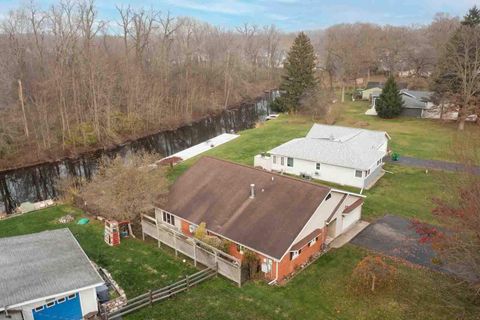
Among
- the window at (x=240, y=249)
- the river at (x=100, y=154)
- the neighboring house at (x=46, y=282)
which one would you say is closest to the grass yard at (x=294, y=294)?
the window at (x=240, y=249)

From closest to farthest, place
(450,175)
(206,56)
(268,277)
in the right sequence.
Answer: (268,277) < (450,175) < (206,56)

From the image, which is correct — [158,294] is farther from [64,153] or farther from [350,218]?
[64,153]

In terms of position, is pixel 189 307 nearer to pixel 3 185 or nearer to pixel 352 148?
pixel 352 148

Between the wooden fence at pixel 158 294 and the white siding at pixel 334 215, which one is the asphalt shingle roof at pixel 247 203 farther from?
the wooden fence at pixel 158 294

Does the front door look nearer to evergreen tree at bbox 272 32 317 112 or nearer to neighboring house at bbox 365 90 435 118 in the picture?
neighboring house at bbox 365 90 435 118

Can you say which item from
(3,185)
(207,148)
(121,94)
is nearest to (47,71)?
(121,94)

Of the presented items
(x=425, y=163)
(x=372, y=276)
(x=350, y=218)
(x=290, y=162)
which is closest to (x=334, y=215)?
(x=350, y=218)

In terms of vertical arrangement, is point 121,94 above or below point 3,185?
above
